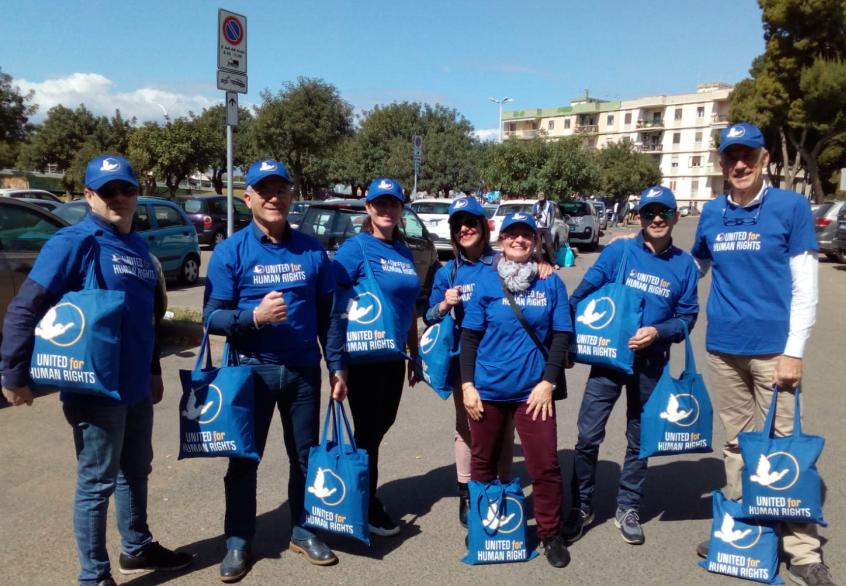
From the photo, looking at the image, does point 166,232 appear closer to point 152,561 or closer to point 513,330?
point 152,561

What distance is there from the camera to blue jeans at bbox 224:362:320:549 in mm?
3113

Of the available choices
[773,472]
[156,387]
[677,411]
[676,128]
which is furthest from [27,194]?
[676,128]

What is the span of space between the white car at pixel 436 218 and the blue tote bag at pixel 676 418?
1460 centimetres

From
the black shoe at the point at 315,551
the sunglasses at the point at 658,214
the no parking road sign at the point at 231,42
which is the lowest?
the black shoe at the point at 315,551

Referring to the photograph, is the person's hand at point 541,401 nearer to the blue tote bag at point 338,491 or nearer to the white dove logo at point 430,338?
the white dove logo at point 430,338

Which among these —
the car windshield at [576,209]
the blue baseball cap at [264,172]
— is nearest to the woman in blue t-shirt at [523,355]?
the blue baseball cap at [264,172]

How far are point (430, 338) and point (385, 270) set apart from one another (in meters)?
0.44

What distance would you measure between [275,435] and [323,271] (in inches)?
88.5

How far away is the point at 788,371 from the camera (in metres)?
3.07

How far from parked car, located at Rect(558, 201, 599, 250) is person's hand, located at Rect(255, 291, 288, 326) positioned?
2020cm

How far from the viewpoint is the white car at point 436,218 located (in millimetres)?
18406

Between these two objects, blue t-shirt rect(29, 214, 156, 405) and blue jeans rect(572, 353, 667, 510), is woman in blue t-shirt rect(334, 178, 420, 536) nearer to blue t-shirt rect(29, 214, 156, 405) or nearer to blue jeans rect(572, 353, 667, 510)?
→ blue t-shirt rect(29, 214, 156, 405)

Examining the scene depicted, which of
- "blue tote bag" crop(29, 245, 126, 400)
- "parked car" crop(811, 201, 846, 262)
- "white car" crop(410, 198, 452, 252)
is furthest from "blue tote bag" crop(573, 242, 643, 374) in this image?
"parked car" crop(811, 201, 846, 262)

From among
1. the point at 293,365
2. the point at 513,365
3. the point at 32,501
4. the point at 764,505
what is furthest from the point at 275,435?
the point at 764,505
